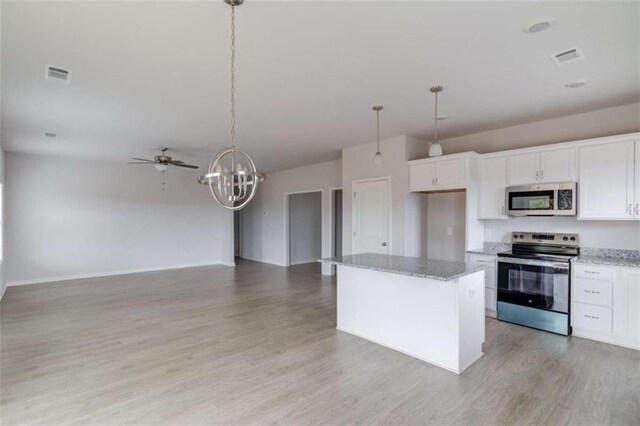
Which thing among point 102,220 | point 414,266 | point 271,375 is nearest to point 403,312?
point 414,266

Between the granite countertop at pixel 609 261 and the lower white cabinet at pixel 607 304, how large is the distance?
0.15ft

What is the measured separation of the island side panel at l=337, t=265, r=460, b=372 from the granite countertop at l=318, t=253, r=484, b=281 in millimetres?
121

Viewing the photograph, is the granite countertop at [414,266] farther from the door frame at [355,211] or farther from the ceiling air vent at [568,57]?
the ceiling air vent at [568,57]

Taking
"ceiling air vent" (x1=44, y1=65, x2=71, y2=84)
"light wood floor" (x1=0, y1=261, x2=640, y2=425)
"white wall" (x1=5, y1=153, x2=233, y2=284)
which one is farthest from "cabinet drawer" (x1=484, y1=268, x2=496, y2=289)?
"white wall" (x1=5, y1=153, x2=233, y2=284)

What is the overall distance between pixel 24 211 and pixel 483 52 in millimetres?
8393

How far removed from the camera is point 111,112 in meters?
4.06

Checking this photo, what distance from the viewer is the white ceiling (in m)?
2.13

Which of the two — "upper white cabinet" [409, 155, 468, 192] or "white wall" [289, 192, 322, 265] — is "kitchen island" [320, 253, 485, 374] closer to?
"upper white cabinet" [409, 155, 468, 192]

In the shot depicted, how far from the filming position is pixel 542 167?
4199mm

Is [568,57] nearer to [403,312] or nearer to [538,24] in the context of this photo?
[538,24]

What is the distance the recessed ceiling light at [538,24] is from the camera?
220 cm

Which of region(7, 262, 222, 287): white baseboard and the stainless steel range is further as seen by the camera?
region(7, 262, 222, 287): white baseboard

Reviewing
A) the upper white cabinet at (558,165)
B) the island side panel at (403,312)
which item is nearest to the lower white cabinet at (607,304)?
the upper white cabinet at (558,165)

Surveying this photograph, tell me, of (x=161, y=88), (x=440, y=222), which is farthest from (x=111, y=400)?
(x=440, y=222)
